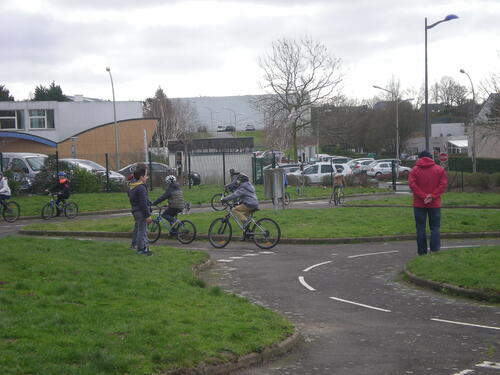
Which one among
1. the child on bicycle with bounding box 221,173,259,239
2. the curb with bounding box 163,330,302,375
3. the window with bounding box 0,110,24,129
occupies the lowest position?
the curb with bounding box 163,330,302,375

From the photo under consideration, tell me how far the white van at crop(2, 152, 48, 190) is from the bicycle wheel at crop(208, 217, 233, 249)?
17.5m

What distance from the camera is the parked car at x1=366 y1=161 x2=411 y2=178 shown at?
175 ft

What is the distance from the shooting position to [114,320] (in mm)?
7699

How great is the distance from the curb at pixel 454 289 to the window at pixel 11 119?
2341 inches

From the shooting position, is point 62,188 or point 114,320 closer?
point 114,320

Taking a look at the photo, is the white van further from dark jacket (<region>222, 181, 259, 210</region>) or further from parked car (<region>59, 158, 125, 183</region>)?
dark jacket (<region>222, 181, 259, 210</region>)

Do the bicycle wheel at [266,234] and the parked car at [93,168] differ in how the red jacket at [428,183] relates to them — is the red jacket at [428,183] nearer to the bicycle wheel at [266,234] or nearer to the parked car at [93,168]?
the bicycle wheel at [266,234]

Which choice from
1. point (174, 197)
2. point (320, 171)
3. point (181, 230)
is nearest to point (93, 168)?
point (320, 171)

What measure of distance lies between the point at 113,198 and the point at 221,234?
1473 centimetres

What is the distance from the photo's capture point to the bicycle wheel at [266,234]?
16.7 m

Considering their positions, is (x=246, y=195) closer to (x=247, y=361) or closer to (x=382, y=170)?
(x=247, y=361)

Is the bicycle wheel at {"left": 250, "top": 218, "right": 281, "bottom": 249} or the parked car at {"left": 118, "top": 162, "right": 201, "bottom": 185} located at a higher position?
the parked car at {"left": 118, "top": 162, "right": 201, "bottom": 185}

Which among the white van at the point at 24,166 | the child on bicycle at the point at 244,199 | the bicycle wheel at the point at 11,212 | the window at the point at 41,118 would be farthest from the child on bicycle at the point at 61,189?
the window at the point at 41,118

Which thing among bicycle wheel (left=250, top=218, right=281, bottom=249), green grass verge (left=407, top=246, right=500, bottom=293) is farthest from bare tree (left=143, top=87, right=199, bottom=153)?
green grass verge (left=407, top=246, right=500, bottom=293)
